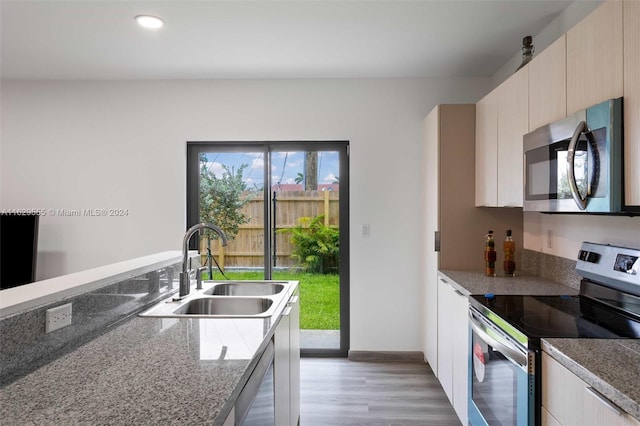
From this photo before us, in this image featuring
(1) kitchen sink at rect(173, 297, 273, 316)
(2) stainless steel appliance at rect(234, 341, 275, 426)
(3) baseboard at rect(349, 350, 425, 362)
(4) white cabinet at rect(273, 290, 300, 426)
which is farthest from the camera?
(3) baseboard at rect(349, 350, 425, 362)

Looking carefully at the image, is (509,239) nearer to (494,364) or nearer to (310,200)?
(494,364)

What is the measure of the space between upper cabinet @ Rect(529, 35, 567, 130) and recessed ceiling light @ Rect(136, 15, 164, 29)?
2184mm

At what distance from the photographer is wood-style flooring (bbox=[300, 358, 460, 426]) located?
2451 millimetres

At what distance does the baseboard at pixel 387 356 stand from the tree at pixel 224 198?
1.55 meters

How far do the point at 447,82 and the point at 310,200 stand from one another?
62.8 inches

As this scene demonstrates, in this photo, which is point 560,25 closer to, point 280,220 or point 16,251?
point 280,220

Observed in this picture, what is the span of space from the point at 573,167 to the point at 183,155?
9.79ft

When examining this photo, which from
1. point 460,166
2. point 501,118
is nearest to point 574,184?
point 501,118

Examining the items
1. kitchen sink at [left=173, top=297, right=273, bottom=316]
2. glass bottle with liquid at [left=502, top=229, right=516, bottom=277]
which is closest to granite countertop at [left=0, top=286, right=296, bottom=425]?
kitchen sink at [left=173, top=297, right=273, bottom=316]

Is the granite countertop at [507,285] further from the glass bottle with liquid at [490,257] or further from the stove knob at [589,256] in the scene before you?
the stove knob at [589,256]

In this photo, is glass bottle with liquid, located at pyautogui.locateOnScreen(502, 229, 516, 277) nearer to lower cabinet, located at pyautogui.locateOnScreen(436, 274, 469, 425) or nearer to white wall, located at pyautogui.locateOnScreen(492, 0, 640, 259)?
white wall, located at pyautogui.locateOnScreen(492, 0, 640, 259)

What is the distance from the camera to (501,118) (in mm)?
2373

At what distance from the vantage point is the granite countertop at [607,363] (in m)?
0.96

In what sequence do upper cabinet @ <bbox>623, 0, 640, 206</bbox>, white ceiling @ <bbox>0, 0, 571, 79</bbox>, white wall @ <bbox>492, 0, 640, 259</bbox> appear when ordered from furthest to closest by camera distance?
white ceiling @ <bbox>0, 0, 571, 79</bbox>, white wall @ <bbox>492, 0, 640, 259</bbox>, upper cabinet @ <bbox>623, 0, 640, 206</bbox>
